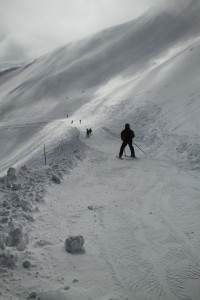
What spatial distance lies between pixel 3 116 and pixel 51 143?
32.8 m

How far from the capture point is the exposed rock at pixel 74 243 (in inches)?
314

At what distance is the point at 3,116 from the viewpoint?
53562 millimetres

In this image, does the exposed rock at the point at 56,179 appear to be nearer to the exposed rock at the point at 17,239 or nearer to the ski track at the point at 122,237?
the ski track at the point at 122,237

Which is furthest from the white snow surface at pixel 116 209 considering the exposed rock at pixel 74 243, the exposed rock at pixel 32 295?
the exposed rock at pixel 74 243

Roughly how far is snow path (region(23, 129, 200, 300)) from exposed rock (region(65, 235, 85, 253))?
0.16m

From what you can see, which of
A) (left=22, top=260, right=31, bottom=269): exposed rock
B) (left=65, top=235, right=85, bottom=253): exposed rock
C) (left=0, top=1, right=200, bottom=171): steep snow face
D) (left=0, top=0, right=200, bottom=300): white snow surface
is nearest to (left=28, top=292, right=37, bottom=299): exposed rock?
(left=0, top=0, right=200, bottom=300): white snow surface

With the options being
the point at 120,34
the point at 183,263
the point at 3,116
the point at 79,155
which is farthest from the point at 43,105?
the point at 183,263

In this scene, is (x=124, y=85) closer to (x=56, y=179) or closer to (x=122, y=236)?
(x=56, y=179)

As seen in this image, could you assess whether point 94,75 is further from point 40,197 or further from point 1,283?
point 1,283

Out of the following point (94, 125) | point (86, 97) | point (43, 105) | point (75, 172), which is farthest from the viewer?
point (43, 105)

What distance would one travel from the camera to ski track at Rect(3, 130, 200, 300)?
6891 millimetres

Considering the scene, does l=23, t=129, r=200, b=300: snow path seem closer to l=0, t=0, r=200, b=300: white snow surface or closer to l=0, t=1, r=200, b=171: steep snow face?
l=0, t=0, r=200, b=300: white snow surface

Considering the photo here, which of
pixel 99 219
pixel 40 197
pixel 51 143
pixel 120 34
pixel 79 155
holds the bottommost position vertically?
pixel 99 219

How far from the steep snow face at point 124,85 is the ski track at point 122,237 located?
539cm
